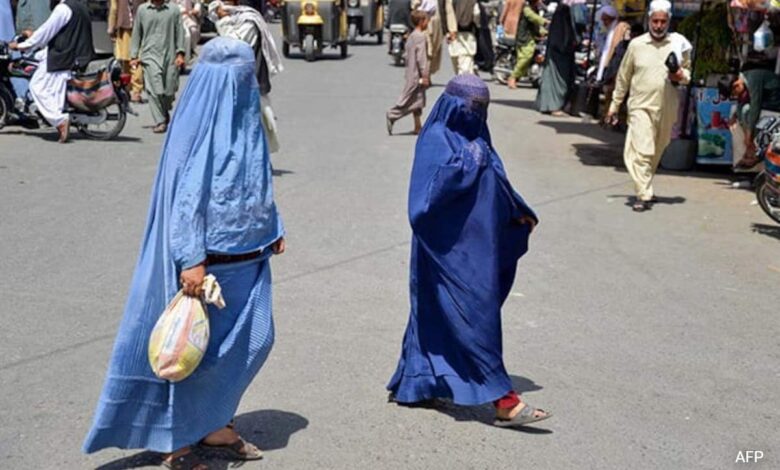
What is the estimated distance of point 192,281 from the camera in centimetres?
411

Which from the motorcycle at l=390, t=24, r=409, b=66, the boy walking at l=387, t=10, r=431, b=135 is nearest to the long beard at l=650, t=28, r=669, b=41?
the boy walking at l=387, t=10, r=431, b=135

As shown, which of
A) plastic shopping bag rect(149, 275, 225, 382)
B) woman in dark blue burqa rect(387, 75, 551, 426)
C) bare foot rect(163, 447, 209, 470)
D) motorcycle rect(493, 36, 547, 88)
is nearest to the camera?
plastic shopping bag rect(149, 275, 225, 382)

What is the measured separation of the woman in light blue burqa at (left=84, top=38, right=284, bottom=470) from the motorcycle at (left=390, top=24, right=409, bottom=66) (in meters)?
19.4

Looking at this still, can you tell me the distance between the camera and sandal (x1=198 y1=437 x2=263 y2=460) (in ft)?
15.3

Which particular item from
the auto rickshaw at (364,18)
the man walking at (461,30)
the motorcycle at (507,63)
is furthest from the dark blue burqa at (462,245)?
the auto rickshaw at (364,18)

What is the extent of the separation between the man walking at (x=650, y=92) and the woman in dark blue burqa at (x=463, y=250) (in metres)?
5.20

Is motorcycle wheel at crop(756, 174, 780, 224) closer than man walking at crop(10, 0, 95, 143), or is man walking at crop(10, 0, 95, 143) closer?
motorcycle wheel at crop(756, 174, 780, 224)

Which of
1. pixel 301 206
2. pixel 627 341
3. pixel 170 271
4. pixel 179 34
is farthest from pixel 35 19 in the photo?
pixel 170 271

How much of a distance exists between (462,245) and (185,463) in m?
1.46

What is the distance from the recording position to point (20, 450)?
4746 millimetres

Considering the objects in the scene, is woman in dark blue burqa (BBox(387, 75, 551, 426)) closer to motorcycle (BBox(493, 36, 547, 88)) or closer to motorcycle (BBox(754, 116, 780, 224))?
motorcycle (BBox(754, 116, 780, 224))

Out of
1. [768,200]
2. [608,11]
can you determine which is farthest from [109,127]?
[768,200]

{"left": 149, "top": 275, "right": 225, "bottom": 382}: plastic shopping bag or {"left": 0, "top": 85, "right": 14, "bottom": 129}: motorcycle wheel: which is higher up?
{"left": 149, "top": 275, "right": 225, "bottom": 382}: plastic shopping bag

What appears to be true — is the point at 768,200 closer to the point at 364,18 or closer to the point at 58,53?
the point at 58,53
